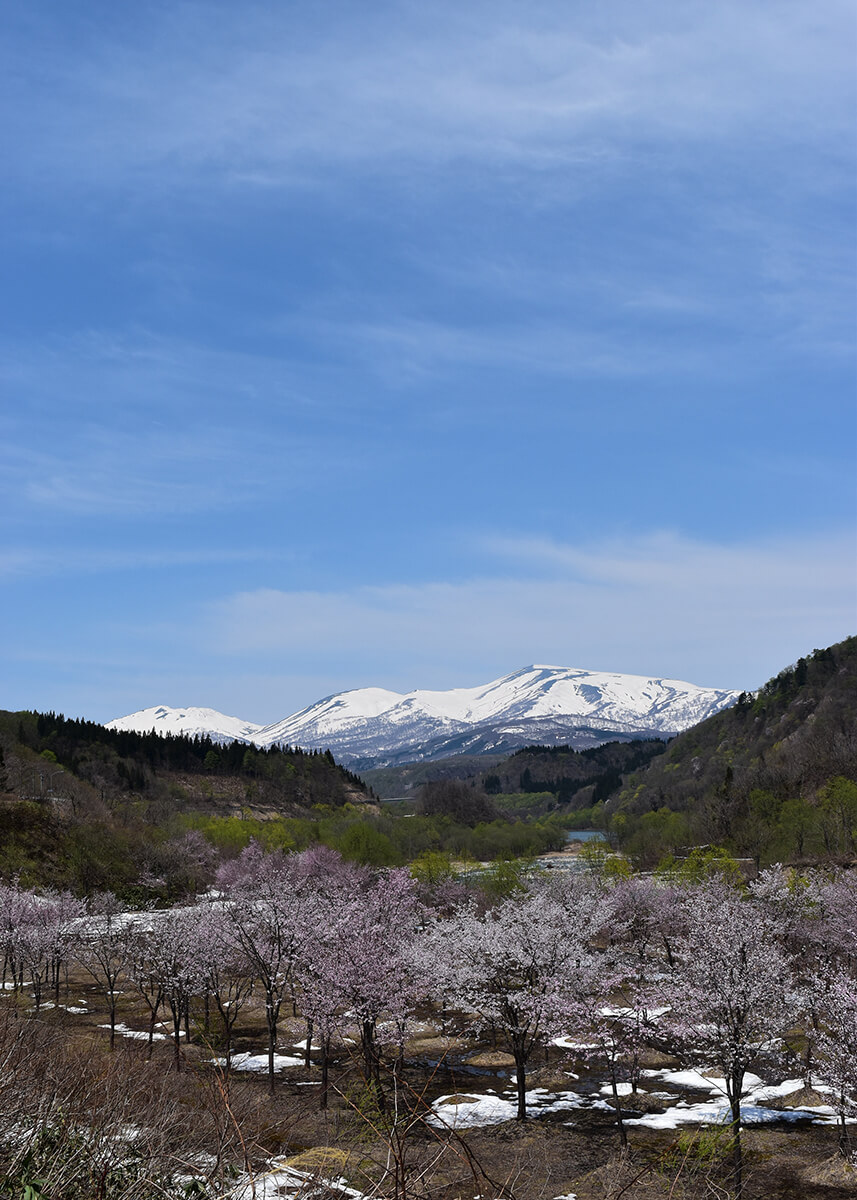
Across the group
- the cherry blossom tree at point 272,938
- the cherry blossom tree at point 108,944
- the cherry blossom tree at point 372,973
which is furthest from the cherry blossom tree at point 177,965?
the cherry blossom tree at point 372,973

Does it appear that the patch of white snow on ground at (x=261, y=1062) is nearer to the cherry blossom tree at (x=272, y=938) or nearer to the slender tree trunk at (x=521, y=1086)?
the cherry blossom tree at (x=272, y=938)

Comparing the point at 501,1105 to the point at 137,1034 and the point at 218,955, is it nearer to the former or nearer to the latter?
the point at 218,955

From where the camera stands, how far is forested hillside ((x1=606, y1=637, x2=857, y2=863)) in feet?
302

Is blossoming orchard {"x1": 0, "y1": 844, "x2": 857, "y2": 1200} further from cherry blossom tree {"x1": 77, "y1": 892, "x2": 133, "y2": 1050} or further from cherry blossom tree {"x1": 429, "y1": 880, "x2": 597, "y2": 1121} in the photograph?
cherry blossom tree {"x1": 77, "y1": 892, "x2": 133, "y2": 1050}

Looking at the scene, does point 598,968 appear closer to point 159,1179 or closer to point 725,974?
point 725,974

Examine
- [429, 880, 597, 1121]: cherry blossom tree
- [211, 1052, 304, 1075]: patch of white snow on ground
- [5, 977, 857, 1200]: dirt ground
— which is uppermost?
Answer: [429, 880, 597, 1121]: cherry blossom tree

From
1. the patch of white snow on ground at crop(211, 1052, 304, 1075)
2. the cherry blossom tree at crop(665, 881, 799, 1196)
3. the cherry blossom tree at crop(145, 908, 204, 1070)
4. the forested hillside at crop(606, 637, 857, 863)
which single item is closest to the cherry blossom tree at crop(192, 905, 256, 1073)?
the cherry blossom tree at crop(145, 908, 204, 1070)

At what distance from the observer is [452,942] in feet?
147

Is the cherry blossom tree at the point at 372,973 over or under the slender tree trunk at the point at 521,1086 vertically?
over

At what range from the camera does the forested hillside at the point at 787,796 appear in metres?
91.9

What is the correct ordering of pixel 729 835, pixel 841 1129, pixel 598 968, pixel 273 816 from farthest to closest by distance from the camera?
pixel 273 816, pixel 729 835, pixel 598 968, pixel 841 1129

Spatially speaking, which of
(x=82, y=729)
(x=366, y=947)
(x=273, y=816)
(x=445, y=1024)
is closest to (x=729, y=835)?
(x=445, y=1024)

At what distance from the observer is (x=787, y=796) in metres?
116

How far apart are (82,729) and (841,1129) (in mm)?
190025
